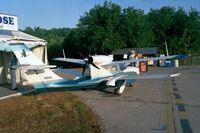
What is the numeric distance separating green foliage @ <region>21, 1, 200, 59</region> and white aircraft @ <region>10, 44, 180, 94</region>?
1575 inches

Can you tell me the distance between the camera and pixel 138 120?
37.2ft

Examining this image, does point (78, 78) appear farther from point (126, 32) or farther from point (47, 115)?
point (126, 32)

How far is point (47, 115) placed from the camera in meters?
12.4

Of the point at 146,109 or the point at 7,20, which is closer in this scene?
the point at 146,109

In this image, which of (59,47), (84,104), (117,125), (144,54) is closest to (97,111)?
(84,104)

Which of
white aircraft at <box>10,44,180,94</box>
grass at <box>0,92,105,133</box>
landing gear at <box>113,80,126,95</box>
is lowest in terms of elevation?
grass at <box>0,92,105,133</box>

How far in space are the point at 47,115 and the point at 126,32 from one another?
5121 centimetres

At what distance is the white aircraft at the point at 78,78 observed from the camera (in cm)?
1609

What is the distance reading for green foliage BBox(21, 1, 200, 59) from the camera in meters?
60.7

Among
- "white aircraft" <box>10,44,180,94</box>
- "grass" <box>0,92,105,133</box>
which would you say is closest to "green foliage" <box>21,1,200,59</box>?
"white aircraft" <box>10,44,180,94</box>

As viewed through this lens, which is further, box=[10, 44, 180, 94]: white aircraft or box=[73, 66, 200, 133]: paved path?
box=[10, 44, 180, 94]: white aircraft

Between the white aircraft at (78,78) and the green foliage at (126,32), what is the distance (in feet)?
131

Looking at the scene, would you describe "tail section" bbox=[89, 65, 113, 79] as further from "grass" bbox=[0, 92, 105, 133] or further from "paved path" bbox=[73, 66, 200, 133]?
"grass" bbox=[0, 92, 105, 133]

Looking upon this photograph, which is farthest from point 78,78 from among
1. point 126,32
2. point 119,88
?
point 126,32
